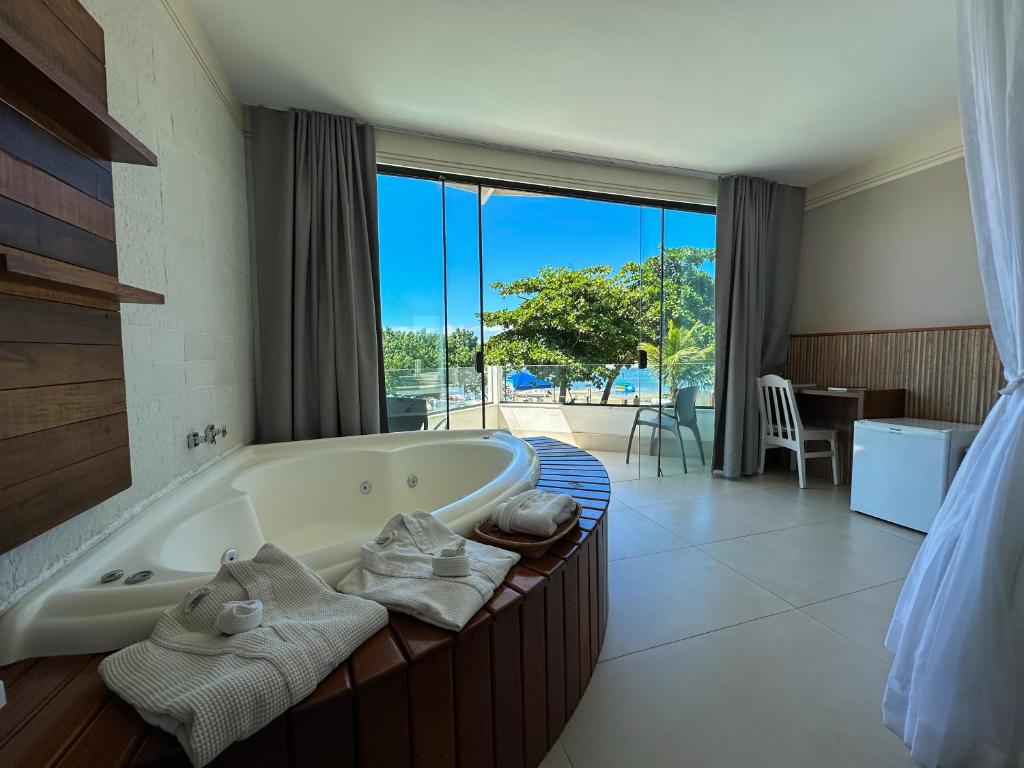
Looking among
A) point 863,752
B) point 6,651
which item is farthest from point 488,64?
point 863,752

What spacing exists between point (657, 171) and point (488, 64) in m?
1.79

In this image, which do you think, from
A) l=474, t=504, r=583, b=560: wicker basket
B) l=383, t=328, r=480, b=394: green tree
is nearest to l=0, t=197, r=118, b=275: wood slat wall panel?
l=474, t=504, r=583, b=560: wicker basket

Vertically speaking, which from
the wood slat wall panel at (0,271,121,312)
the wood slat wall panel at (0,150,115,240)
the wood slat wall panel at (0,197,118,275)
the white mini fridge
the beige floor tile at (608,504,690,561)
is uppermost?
the wood slat wall panel at (0,150,115,240)

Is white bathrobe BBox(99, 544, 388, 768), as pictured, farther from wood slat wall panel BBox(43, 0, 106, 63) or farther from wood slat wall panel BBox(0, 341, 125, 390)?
wood slat wall panel BBox(43, 0, 106, 63)

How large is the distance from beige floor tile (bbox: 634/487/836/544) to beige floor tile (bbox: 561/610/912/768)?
908 mm

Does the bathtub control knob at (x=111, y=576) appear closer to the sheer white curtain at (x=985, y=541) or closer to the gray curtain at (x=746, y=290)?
the sheer white curtain at (x=985, y=541)

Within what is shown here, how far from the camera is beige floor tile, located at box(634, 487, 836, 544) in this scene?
8.10 feet

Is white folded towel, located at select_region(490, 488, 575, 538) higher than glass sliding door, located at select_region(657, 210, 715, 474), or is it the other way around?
glass sliding door, located at select_region(657, 210, 715, 474)

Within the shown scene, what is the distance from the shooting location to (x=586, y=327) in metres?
7.79

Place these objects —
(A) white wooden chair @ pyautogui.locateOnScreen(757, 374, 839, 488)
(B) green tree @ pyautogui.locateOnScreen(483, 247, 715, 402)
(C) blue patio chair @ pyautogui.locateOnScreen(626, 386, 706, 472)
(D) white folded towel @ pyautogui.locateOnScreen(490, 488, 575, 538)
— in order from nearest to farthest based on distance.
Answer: (D) white folded towel @ pyautogui.locateOnScreen(490, 488, 575, 538) < (A) white wooden chair @ pyautogui.locateOnScreen(757, 374, 839, 488) < (C) blue patio chair @ pyautogui.locateOnScreen(626, 386, 706, 472) < (B) green tree @ pyautogui.locateOnScreen(483, 247, 715, 402)

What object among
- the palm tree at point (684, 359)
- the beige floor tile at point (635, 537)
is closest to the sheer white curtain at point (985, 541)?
the beige floor tile at point (635, 537)

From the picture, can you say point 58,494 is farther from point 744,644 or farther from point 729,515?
point 729,515

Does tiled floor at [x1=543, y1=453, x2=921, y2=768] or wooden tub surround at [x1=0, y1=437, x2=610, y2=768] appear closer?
wooden tub surround at [x1=0, y1=437, x2=610, y2=768]

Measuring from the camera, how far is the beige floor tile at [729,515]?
8.10 ft
